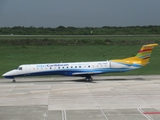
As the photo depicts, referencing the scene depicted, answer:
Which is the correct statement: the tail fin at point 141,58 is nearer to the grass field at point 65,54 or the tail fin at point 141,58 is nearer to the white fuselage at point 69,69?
the white fuselage at point 69,69

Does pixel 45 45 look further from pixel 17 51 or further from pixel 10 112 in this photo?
pixel 10 112

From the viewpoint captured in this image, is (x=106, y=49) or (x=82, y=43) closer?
(x=106, y=49)

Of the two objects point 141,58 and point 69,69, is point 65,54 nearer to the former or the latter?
point 69,69

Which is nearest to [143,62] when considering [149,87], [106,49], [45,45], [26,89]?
[149,87]

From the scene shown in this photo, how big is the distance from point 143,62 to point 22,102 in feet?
63.5

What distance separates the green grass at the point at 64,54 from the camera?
6341cm

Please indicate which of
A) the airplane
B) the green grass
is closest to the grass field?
the green grass

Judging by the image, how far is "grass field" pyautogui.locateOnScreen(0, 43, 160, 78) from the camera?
208 ft

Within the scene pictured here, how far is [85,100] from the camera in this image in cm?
2988

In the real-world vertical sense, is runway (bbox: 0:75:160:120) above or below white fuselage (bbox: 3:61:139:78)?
below

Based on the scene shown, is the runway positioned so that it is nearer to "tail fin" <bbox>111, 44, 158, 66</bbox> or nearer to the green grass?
"tail fin" <bbox>111, 44, 158, 66</bbox>

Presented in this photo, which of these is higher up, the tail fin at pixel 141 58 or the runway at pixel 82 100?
the tail fin at pixel 141 58

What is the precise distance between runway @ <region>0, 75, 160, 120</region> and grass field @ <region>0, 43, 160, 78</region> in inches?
624

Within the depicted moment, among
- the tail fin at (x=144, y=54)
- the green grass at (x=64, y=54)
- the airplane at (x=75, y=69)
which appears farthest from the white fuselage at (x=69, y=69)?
the green grass at (x=64, y=54)
